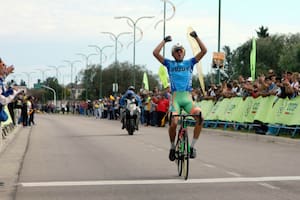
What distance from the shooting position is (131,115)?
24.5 meters

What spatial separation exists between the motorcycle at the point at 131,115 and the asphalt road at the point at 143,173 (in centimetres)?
685

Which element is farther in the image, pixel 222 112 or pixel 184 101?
pixel 222 112

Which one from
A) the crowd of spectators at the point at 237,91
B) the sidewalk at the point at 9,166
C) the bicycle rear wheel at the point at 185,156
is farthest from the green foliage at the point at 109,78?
the bicycle rear wheel at the point at 185,156

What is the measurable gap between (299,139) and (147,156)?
5.93 meters

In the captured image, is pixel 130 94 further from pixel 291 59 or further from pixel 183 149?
pixel 291 59

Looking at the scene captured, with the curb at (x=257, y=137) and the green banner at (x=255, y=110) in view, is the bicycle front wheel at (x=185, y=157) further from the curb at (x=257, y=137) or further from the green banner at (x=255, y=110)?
the green banner at (x=255, y=110)

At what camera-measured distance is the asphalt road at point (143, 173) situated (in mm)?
8633

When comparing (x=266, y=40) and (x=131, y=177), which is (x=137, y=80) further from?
(x=131, y=177)

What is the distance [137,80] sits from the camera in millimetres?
131125

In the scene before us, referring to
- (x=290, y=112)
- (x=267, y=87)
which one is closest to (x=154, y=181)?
(x=290, y=112)

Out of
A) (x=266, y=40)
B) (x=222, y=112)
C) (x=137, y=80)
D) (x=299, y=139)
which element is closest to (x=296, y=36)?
(x=266, y=40)

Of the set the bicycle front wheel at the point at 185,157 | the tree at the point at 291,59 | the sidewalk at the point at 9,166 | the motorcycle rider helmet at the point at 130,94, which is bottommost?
the sidewalk at the point at 9,166

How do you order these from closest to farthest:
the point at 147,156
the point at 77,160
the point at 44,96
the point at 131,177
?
the point at 131,177 < the point at 77,160 < the point at 147,156 < the point at 44,96

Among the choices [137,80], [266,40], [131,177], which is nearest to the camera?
[131,177]
